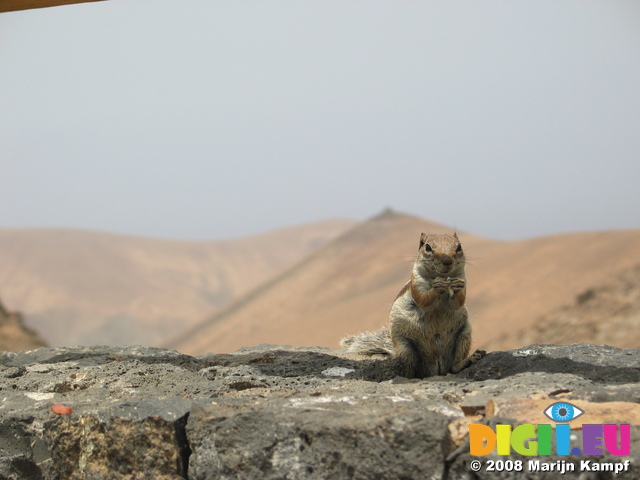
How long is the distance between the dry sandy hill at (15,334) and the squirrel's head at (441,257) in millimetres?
11978

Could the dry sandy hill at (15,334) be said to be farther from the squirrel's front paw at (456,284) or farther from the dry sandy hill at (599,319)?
the squirrel's front paw at (456,284)

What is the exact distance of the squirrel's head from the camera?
461 cm

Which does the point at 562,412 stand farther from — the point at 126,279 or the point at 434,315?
the point at 126,279

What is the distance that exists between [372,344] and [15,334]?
11.7 metres

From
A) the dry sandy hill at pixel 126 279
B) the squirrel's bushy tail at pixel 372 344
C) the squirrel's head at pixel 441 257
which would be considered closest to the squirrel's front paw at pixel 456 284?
the squirrel's head at pixel 441 257

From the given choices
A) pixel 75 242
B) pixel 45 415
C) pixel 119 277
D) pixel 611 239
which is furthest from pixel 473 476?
pixel 75 242

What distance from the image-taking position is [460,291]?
15.1 feet

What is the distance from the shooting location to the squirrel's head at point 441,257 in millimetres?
4605

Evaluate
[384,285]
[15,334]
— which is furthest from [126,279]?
[15,334]

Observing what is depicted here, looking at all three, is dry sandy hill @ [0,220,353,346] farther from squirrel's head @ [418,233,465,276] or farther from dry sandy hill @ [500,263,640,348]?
squirrel's head @ [418,233,465,276]

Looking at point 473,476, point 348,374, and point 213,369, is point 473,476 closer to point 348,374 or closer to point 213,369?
point 348,374

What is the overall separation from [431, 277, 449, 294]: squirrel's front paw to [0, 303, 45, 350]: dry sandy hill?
12.1 meters

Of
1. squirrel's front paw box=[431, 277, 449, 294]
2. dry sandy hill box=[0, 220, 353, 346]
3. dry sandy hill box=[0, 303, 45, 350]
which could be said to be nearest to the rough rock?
squirrel's front paw box=[431, 277, 449, 294]

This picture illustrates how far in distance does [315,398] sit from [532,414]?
1287 mm
